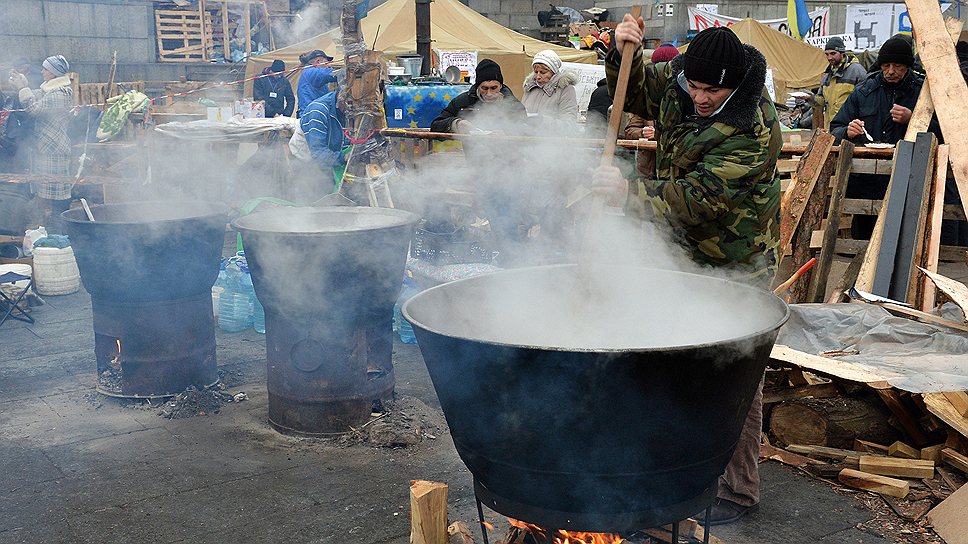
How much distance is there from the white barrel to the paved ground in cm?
250

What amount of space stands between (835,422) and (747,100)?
2.11m

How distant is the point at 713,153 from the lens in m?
3.23

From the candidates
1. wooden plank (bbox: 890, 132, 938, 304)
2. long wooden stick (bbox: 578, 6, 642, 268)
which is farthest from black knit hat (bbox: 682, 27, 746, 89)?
wooden plank (bbox: 890, 132, 938, 304)

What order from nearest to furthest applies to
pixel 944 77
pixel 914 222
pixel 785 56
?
pixel 914 222 → pixel 944 77 → pixel 785 56

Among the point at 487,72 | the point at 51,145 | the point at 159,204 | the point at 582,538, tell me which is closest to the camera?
the point at 582,538

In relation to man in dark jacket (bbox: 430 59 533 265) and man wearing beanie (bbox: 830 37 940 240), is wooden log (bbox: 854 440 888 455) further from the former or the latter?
man in dark jacket (bbox: 430 59 533 265)

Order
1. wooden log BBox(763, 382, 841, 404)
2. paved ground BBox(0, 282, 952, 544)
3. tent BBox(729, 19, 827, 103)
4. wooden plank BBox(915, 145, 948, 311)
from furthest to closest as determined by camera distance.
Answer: tent BBox(729, 19, 827, 103) < wooden plank BBox(915, 145, 948, 311) < wooden log BBox(763, 382, 841, 404) < paved ground BBox(0, 282, 952, 544)

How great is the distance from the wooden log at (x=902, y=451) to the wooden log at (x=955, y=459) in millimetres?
118

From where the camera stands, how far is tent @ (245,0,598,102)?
16844 mm

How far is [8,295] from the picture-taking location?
282 inches

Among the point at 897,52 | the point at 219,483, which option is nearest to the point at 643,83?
the point at 219,483

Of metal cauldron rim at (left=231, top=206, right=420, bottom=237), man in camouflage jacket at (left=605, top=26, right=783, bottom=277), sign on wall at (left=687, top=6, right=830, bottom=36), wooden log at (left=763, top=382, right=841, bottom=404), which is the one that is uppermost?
sign on wall at (left=687, top=6, right=830, bottom=36)

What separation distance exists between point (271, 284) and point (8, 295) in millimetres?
3982

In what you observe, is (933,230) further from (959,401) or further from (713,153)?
(713,153)
